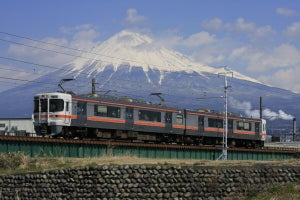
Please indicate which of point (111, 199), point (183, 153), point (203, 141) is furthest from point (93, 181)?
point (203, 141)

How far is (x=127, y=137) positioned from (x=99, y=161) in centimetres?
1626

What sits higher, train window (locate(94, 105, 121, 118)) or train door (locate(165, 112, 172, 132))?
train window (locate(94, 105, 121, 118))

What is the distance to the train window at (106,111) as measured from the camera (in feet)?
180

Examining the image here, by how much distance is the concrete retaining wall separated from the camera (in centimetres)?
3070

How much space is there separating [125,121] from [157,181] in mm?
26072

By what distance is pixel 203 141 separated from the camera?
7138 centimetres

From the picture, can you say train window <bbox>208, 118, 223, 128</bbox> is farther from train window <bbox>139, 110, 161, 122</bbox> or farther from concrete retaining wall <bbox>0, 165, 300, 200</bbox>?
concrete retaining wall <bbox>0, 165, 300, 200</bbox>

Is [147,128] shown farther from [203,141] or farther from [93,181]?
[93,181]

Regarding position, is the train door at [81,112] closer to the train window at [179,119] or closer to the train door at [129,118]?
the train door at [129,118]

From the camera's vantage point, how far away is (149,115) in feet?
202

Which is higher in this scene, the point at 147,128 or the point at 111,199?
the point at 147,128

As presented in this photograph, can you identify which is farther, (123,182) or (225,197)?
(123,182)

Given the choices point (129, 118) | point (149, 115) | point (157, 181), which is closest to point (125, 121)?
point (129, 118)

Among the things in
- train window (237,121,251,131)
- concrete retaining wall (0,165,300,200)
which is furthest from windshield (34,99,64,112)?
train window (237,121,251,131)
